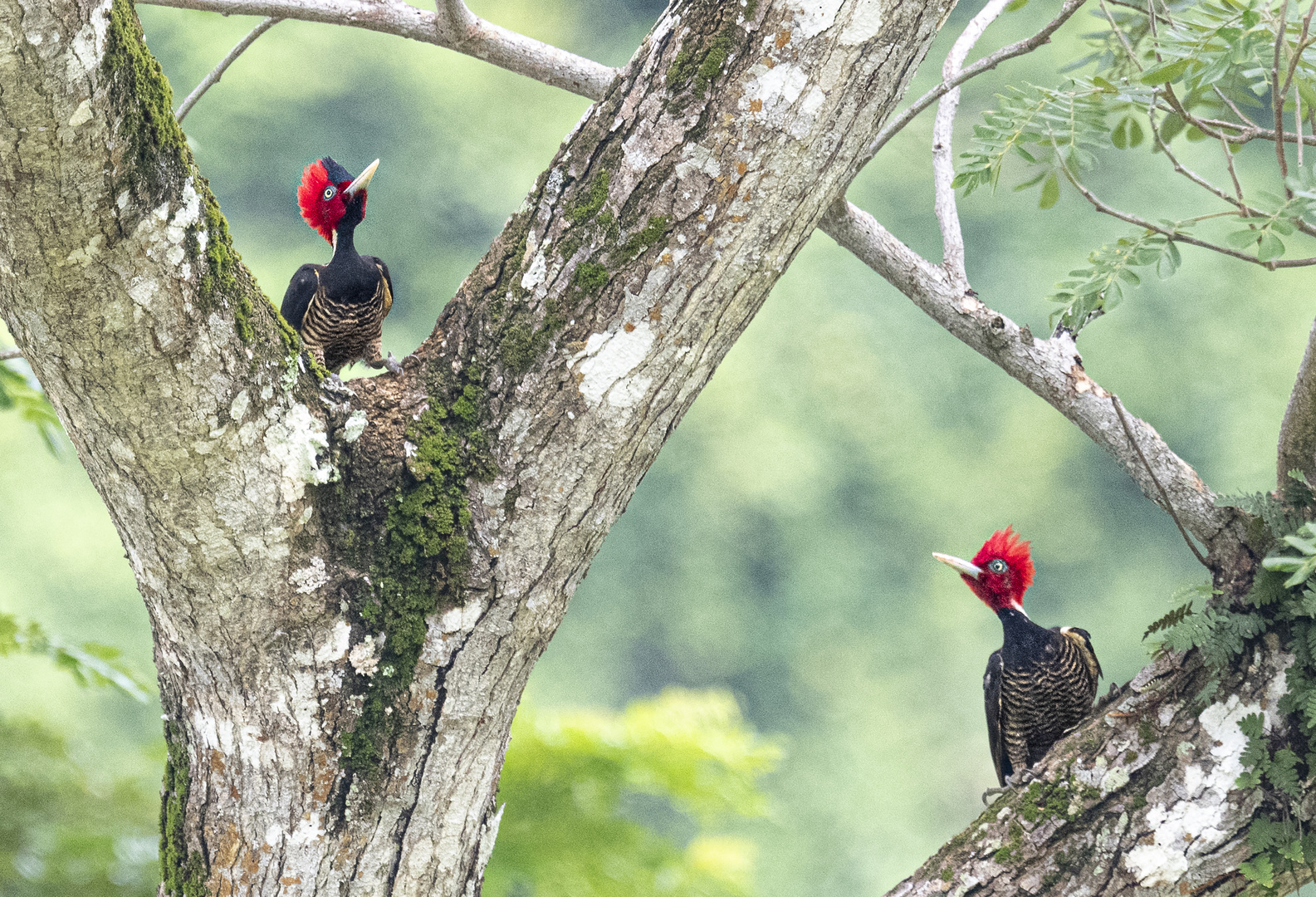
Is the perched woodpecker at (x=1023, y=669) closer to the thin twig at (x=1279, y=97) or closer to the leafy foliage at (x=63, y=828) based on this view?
the thin twig at (x=1279, y=97)

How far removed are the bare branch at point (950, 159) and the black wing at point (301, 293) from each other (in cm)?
109

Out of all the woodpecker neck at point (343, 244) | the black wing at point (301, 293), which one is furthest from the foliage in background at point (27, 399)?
the woodpecker neck at point (343, 244)

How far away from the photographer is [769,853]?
8250mm

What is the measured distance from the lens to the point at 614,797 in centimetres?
358

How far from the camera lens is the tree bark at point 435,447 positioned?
3.75 ft

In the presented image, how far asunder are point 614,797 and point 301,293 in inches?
84.4

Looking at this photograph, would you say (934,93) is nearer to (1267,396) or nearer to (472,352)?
(472,352)

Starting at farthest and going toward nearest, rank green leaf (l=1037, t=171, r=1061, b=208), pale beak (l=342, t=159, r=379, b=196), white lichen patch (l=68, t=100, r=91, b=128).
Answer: pale beak (l=342, t=159, r=379, b=196) → green leaf (l=1037, t=171, r=1061, b=208) → white lichen patch (l=68, t=100, r=91, b=128)

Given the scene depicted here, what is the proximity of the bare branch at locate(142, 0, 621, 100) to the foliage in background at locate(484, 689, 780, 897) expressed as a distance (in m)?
2.28

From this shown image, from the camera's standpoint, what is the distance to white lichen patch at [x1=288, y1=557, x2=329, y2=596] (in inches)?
48.1

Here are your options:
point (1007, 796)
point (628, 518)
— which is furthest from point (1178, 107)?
point (628, 518)

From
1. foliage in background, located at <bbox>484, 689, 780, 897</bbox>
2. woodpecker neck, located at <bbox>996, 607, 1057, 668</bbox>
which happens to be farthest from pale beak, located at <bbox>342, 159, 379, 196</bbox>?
foliage in background, located at <bbox>484, 689, 780, 897</bbox>

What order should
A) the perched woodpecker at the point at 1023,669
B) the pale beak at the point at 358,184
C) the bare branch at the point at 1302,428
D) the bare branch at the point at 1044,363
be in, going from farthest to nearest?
the perched woodpecker at the point at 1023,669, the pale beak at the point at 358,184, the bare branch at the point at 1044,363, the bare branch at the point at 1302,428

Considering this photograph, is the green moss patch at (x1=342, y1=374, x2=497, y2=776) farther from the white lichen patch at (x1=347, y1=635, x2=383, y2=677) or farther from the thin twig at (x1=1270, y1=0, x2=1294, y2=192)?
the thin twig at (x1=1270, y1=0, x2=1294, y2=192)
